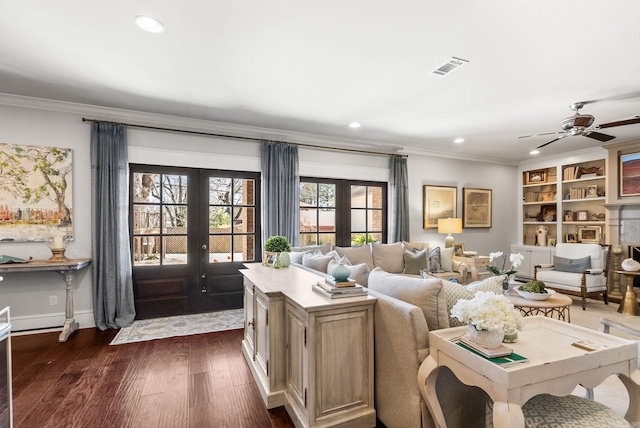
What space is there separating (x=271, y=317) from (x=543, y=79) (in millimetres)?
3194

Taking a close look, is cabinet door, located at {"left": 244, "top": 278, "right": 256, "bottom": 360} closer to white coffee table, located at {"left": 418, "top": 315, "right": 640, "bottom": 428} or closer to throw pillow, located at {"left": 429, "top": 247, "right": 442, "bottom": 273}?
white coffee table, located at {"left": 418, "top": 315, "right": 640, "bottom": 428}

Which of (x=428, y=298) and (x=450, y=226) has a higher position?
(x=450, y=226)

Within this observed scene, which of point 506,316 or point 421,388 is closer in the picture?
point 506,316

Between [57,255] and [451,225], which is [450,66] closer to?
[451,225]

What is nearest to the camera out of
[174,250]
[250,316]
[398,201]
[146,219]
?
[250,316]

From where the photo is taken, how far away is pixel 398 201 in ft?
18.5

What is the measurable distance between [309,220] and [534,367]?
13.1ft

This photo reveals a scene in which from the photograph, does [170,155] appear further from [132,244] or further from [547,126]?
[547,126]

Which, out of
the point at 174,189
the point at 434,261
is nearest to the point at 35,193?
the point at 174,189

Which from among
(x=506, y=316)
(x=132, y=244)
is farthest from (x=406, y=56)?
(x=132, y=244)

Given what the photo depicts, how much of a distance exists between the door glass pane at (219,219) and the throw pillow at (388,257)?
2.21 meters

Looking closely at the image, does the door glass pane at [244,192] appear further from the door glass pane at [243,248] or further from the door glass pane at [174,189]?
the door glass pane at [174,189]

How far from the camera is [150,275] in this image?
4129 millimetres

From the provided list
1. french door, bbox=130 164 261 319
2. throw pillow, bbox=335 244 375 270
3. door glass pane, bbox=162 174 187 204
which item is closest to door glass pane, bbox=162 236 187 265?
french door, bbox=130 164 261 319
